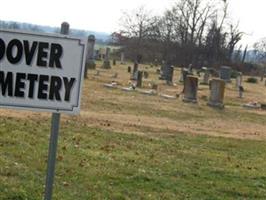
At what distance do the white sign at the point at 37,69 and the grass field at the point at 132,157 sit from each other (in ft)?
8.65

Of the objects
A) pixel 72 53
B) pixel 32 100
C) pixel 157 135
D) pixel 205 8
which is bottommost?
pixel 157 135

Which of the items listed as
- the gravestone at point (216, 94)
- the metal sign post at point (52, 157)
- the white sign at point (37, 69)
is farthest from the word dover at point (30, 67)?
the gravestone at point (216, 94)

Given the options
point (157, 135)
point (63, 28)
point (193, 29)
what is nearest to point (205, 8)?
point (193, 29)

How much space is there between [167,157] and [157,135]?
344 cm

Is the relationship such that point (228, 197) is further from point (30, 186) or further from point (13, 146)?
point (13, 146)

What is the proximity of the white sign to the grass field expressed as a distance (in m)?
2.64

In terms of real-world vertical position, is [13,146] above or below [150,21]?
below

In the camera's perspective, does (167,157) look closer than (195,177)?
No

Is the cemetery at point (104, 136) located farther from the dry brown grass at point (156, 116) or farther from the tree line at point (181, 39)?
the tree line at point (181, 39)

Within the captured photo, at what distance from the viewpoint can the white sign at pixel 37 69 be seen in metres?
3.72

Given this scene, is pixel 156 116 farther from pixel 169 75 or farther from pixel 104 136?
pixel 169 75

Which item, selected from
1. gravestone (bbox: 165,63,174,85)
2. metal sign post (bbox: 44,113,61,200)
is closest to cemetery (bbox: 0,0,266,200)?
metal sign post (bbox: 44,113,61,200)

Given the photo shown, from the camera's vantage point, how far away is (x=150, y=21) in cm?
7750

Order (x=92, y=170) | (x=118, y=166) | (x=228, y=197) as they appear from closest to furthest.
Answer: (x=228, y=197) < (x=92, y=170) < (x=118, y=166)
